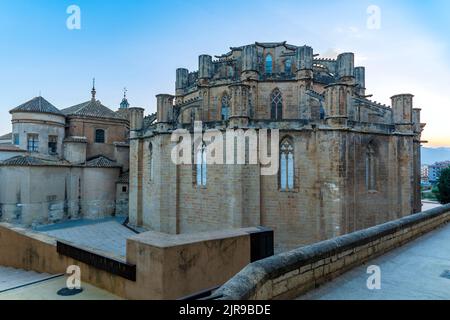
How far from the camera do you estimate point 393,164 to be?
18.1m

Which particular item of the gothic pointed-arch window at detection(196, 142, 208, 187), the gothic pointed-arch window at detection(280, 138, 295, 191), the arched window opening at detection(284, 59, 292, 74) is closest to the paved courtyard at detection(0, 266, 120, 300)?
the gothic pointed-arch window at detection(196, 142, 208, 187)

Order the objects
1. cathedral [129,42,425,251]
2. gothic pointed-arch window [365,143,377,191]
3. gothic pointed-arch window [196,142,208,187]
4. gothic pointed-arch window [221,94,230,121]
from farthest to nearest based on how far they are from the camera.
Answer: gothic pointed-arch window [221,94,230,121], gothic pointed-arch window [196,142,208,187], gothic pointed-arch window [365,143,377,191], cathedral [129,42,425,251]

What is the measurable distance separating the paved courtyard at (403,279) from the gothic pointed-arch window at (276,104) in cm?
1496

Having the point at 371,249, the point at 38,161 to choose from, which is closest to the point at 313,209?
the point at 371,249

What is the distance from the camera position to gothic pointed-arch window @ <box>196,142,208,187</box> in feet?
59.5

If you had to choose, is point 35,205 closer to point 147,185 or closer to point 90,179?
point 90,179

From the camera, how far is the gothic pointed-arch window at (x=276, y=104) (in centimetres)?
2133

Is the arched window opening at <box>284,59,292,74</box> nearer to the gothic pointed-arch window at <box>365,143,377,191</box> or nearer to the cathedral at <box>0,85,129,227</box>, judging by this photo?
the gothic pointed-arch window at <box>365,143,377,191</box>

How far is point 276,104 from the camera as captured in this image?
21.5 meters

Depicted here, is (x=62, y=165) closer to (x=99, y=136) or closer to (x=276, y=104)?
(x=99, y=136)

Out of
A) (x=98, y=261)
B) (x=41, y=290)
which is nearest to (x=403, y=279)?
(x=98, y=261)

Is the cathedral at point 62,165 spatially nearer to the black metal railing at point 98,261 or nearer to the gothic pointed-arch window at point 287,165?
the gothic pointed-arch window at point 287,165

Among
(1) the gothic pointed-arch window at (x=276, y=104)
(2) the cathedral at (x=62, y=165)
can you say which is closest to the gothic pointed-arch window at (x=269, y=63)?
(1) the gothic pointed-arch window at (x=276, y=104)

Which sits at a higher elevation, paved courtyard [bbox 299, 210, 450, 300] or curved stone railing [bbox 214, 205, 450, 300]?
curved stone railing [bbox 214, 205, 450, 300]
